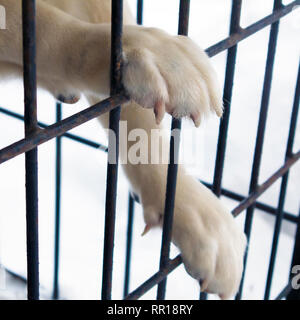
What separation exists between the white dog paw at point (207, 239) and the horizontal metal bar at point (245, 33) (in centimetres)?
22

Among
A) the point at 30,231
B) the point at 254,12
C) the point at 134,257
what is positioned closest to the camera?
the point at 30,231

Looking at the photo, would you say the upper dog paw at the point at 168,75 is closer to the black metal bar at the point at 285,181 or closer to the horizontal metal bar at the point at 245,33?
the horizontal metal bar at the point at 245,33

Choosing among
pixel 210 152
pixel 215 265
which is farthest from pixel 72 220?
pixel 215 265

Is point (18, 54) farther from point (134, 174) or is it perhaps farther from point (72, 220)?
point (72, 220)

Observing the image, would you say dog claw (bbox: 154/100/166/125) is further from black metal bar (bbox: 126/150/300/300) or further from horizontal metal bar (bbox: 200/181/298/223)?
horizontal metal bar (bbox: 200/181/298/223)

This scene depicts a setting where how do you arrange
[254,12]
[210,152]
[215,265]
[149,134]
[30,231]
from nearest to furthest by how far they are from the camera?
[30,231] → [215,265] → [149,134] → [210,152] → [254,12]

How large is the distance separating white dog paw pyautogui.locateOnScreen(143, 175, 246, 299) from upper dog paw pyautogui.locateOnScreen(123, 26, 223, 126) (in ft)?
0.66

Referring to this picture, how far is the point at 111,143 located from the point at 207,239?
24 cm

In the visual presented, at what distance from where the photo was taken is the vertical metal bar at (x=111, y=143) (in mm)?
544

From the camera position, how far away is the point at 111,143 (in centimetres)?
60

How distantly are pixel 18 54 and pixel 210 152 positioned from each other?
4.00 ft

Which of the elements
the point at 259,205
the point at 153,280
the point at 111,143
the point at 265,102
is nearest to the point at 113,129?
the point at 111,143

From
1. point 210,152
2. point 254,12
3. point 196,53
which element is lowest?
point 196,53
